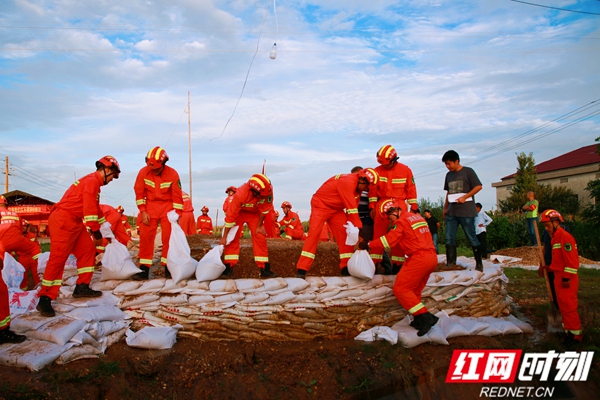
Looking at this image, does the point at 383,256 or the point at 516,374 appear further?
the point at 383,256

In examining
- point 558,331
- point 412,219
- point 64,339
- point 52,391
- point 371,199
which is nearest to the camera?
point 52,391

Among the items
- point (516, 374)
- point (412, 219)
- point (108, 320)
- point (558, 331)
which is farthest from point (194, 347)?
point (558, 331)

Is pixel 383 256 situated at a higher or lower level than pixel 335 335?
higher

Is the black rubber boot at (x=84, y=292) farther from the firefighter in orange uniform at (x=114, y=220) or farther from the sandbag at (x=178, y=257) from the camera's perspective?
the firefighter in orange uniform at (x=114, y=220)

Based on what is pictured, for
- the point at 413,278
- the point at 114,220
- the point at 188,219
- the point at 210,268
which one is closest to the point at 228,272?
the point at 210,268

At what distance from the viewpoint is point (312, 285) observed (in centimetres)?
544

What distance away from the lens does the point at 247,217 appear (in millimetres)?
6230

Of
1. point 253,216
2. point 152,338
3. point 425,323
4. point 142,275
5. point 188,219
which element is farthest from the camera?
point 188,219

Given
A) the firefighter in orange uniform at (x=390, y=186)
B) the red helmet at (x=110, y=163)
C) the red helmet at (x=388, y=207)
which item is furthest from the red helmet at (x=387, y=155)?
the red helmet at (x=110, y=163)

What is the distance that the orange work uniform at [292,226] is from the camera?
1278 centimetres

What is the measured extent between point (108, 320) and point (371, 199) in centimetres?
389

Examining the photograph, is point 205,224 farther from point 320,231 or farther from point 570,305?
point 570,305

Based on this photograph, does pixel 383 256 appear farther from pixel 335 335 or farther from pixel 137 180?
pixel 137 180

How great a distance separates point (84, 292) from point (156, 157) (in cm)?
191
